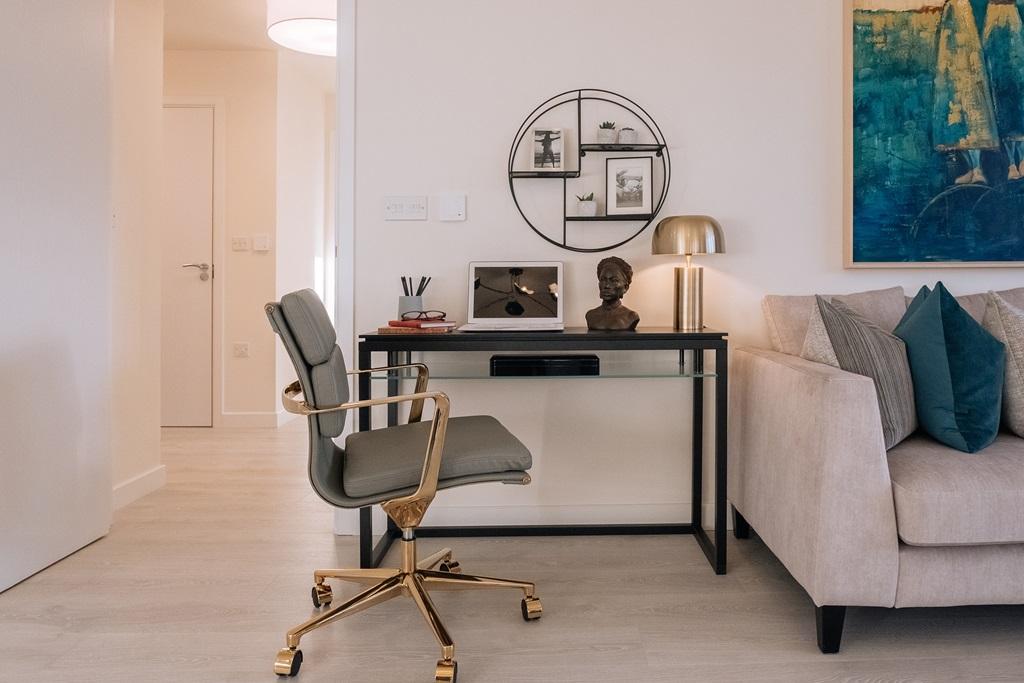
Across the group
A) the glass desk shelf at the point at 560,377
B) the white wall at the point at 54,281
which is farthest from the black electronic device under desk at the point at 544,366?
the white wall at the point at 54,281

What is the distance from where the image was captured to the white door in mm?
4617

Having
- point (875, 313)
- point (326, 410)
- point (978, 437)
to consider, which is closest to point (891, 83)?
point (875, 313)

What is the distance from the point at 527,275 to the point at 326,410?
1071mm

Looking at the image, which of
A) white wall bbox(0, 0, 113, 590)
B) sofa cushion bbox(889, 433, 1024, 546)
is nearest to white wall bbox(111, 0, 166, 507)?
white wall bbox(0, 0, 113, 590)

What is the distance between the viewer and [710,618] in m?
1.88

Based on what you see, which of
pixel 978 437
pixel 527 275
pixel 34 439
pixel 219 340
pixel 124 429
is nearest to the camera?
pixel 978 437

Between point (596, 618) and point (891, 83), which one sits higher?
point (891, 83)

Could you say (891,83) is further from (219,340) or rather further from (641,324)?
(219,340)

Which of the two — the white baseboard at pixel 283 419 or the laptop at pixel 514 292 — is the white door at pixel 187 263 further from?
the laptop at pixel 514 292

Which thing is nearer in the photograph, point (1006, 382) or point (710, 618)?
point (710, 618)

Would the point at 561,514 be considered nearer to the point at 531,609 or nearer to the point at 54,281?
the point at 531,609

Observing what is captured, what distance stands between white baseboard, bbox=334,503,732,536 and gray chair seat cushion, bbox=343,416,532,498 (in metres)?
0.78

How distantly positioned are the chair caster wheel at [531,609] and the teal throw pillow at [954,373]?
47.9 inches

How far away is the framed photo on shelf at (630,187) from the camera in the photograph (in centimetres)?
257
